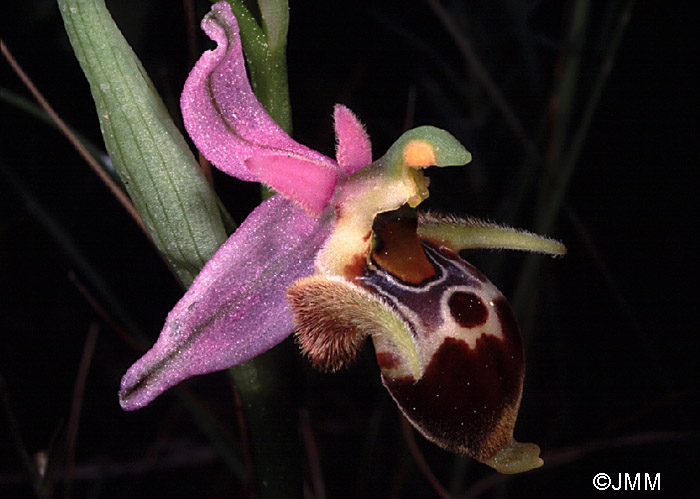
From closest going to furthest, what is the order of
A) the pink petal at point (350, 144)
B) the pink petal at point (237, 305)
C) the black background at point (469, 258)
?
the pink petal at point (237, 305), the pink petal at point (350, 144), the black background at point (469, 258)

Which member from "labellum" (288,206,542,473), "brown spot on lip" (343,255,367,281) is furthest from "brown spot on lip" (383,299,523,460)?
"brown spot on lip" (343,255,367,281)

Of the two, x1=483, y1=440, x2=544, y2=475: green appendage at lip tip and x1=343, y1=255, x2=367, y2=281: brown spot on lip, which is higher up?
x1=343, y1=255, x2=367, y2=281: brown spot on lip

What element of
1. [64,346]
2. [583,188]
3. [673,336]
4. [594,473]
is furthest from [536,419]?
[64,346]

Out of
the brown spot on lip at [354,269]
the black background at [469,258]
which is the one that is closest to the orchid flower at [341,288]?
the brown spot on lip at [354,269]

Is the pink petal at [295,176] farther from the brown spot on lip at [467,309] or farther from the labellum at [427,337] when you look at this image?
the brown spot on lip at [467,309]

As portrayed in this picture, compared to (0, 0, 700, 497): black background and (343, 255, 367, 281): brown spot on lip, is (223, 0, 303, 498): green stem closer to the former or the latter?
(343, 255, 367, 281): brown spot on lip

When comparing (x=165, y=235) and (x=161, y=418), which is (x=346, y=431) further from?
(x=165, y=235)
